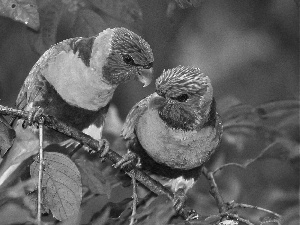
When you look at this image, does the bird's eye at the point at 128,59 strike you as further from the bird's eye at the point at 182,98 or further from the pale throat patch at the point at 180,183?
the pale throat patch at the point at 180,183

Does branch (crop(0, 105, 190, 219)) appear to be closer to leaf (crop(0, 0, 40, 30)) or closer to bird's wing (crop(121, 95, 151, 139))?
bird's wing (crop(121, 95, 151, 139))

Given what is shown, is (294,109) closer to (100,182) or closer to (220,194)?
(220,194)

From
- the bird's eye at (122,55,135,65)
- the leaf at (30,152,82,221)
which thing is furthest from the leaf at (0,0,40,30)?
the leaf at (30,152,82,221)

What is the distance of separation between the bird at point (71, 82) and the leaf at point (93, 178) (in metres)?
0.09

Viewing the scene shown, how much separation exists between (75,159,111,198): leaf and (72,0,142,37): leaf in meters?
0.39

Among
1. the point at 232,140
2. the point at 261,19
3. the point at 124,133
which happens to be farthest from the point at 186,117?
the point at 261,19

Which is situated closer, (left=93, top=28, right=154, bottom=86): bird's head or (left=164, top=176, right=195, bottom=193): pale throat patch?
(left=93, top=28, right=154, bottom=86): bird's head

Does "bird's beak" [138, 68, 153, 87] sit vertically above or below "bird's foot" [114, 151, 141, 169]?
above

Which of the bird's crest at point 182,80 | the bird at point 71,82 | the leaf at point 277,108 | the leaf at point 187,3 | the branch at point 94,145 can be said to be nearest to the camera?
the branch at point 94,145

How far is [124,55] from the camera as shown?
132 centimetres

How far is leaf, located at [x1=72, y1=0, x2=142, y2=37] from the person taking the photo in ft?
4.60

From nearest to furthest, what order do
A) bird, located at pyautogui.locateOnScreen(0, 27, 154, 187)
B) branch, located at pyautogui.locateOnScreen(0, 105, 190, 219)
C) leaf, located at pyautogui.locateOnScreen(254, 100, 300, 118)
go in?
branch, located at pyautogui.locateOnScreen(0, 105, 190, 219), bird, located at pyautogui.locateOnScreen(0, 27, 154, 187), leaf, located at pyautogui.locateOnScreen(254, 100, 300, 118)

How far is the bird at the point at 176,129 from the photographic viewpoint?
1.27m

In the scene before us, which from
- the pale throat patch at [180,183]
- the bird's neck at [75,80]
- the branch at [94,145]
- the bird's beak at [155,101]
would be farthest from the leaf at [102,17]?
the pale throat patch at [180,183]
